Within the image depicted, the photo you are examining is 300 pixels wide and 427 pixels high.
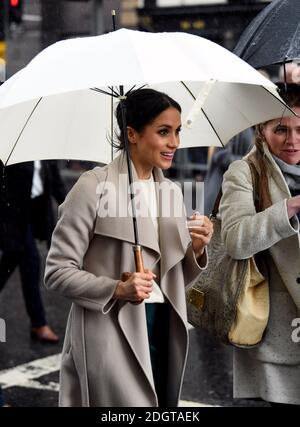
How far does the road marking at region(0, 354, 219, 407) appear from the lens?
229 inches

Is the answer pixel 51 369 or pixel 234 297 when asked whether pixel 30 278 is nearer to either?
pixel 51 369

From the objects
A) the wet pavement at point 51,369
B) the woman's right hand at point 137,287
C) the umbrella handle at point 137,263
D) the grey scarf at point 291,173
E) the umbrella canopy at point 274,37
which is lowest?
the wet pavement at point 51,369

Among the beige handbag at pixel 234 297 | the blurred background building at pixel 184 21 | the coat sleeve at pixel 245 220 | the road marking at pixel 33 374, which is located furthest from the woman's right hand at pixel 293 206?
the blurred background building at pixel 184 21

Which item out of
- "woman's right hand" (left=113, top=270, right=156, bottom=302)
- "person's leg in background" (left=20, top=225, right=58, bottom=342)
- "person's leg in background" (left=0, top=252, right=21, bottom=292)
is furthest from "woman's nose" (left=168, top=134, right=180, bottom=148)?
"person's leg in background" (left=20, top=225, right=58, bottom=342)

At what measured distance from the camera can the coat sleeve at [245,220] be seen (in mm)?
3385

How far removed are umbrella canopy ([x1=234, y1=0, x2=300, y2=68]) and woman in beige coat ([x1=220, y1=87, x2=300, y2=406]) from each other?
0.17m

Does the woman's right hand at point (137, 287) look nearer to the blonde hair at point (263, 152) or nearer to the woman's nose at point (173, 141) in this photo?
the woman's nose at point (173, 141)

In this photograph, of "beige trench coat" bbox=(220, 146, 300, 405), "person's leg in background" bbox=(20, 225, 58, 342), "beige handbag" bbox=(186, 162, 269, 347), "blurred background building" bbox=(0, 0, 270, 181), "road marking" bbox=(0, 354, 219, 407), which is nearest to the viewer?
"beige trench coat" bbox=(220, 146, 300, 405)

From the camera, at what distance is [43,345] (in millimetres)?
6738

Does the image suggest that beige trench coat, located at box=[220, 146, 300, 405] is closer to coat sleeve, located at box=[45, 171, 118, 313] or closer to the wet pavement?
coat sleeve, located at box=[45, 171, 118, 313]

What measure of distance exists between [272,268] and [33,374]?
2.89 metres

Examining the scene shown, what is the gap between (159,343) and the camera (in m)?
3.38

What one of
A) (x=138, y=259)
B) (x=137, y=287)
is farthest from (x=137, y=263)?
(x=137, y=287)
